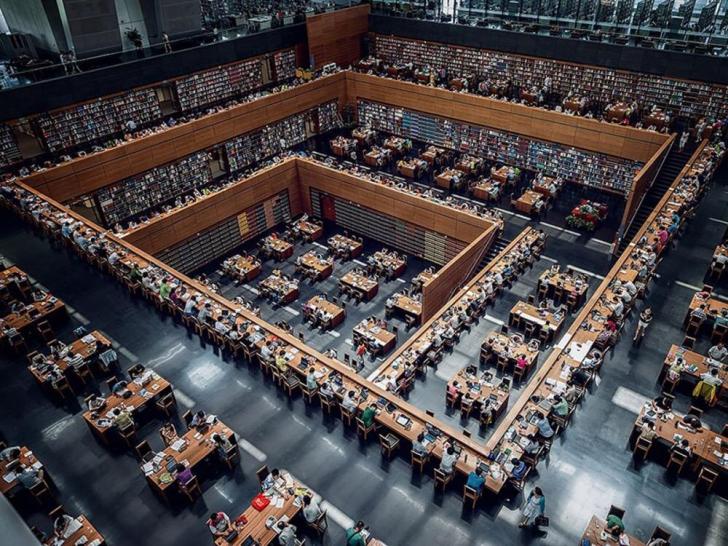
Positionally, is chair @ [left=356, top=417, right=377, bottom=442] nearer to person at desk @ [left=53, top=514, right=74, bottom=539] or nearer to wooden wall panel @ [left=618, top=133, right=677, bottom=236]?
person at desk @ [left=53, top=514, right=74, bottom=539]

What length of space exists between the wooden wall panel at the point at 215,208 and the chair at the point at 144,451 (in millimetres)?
8842

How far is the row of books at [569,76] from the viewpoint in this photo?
17734 mm

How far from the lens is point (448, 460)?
8.55m

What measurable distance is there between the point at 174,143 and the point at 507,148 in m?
12.5

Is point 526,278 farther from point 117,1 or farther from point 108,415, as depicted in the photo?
point 117,1

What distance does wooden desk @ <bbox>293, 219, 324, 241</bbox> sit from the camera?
65.7 feet

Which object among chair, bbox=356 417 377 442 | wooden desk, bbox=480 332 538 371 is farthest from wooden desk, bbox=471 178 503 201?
chair, bbox=356 417 377 442

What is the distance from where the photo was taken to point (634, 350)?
11.7 meters

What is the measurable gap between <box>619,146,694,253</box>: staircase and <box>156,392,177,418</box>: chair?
47.7 ft

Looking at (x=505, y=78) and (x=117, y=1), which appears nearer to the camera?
(x=117, y=1)

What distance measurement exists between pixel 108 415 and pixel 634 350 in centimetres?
1081

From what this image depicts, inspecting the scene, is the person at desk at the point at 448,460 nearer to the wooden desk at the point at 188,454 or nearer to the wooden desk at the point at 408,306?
the wooden desk at the point at 188,454

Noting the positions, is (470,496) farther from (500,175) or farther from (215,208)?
(215,208)

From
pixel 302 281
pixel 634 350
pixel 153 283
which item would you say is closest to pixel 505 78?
pixel 302 281
